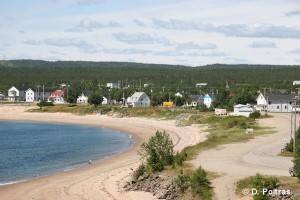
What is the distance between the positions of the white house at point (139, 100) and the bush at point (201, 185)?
98113mm

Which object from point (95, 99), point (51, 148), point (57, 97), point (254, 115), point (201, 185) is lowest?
point (51, 148)

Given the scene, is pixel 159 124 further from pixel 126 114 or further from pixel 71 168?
pixel 71 168

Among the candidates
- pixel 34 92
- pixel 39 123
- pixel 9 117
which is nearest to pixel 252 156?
pixel 39 123

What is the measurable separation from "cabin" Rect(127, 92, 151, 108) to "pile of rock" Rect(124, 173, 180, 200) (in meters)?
93.8

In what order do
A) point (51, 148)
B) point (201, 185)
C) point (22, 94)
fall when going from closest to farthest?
1. point (201, 185)
2. point (51, 148)
3. point (22, 94)

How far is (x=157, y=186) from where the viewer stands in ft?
104

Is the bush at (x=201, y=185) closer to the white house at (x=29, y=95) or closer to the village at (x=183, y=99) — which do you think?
the village at (x=183, y=99)

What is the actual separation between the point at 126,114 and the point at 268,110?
2626 cm

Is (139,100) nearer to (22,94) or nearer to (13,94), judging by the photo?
(22,94)

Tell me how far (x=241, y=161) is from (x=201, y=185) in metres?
9.00

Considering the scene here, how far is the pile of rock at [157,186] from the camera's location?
29917mm

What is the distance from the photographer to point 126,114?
343 ft

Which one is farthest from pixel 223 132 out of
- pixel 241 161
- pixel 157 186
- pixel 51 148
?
pixel 157 186

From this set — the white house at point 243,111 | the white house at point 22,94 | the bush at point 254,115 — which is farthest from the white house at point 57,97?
the bush at point 254,115
